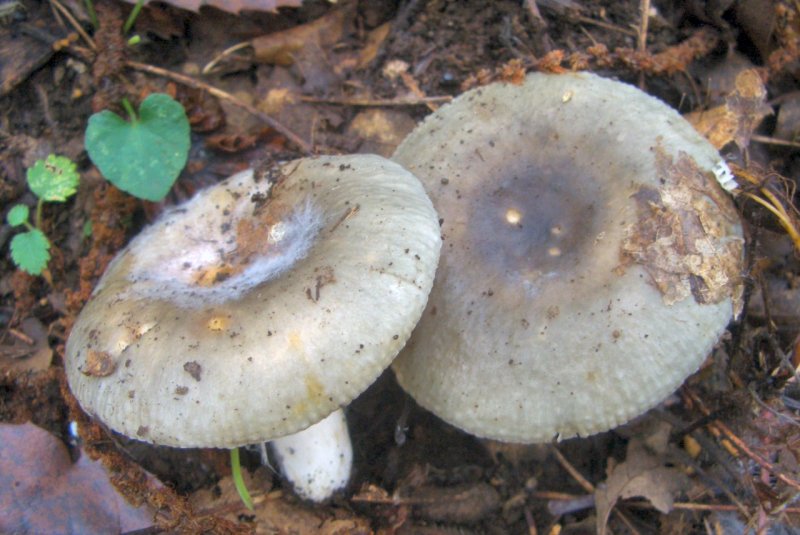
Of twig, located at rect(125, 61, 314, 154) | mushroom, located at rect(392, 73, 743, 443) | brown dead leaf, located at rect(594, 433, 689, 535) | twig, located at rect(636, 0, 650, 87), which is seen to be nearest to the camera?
mushroom, located at rect(392, 73, 743, 443)

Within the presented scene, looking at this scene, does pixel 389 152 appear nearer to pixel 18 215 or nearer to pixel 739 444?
pixel 18 215

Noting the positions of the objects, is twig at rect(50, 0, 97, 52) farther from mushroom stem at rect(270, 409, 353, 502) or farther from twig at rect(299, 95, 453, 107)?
mushroom stem at rect(270, 409, 353, 502)

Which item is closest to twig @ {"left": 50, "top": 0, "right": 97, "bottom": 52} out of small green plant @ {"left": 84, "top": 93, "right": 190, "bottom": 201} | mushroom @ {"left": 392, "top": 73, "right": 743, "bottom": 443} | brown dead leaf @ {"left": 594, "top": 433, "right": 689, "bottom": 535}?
small green plant @ {"left": 84, "top": 93, "right": 190, "bottom": 201}

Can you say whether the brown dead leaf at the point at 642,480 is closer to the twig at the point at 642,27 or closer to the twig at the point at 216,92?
the twig at the point at 642,27

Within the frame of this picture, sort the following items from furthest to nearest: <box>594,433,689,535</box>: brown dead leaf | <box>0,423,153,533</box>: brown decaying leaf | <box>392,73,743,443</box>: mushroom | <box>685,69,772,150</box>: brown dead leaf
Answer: <box>685,69,772,150</box>: brown dead leaf → <box>594,433,689,535</box>: brown dead leaf → <box>0,423,153,533</box>: brown decaying leaf → <box>392,73,743,443</box>: mushroom

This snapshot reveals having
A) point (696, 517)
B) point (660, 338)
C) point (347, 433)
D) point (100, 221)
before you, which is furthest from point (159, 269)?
point (696, 517)

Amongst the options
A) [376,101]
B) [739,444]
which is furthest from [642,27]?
[739,444]

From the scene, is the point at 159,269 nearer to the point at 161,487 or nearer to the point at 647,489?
the point at 161,487
